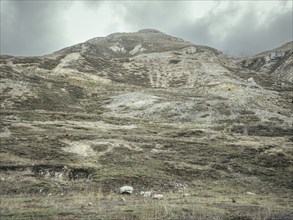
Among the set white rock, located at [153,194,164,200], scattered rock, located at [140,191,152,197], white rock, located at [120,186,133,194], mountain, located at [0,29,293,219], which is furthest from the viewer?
white rock, located at [120,186,133,194]

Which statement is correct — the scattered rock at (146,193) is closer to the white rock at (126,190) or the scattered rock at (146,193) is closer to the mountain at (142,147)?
the white rock at (126,190)

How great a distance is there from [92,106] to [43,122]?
31469 mm

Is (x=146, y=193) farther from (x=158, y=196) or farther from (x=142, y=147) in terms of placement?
(x=142, y=147)

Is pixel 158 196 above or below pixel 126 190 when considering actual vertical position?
below

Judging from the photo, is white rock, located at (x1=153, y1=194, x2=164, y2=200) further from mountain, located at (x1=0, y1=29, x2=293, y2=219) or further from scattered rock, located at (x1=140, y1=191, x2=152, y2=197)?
mountain, located at (x1=0, y1=29, x2=293, y2=219)

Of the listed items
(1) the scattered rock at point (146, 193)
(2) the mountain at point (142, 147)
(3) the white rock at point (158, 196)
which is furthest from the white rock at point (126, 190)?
(3) the white rock at point (158, 196)

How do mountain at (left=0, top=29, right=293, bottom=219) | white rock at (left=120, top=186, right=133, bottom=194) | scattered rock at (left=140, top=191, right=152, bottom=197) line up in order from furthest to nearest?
white rock at (left=120, top=186, right=133, bottom=194) < scattered rock at (left=140, top=191, right=152, bottom=197) < mountain at (left=0, top=29, right=293, bottom=219)

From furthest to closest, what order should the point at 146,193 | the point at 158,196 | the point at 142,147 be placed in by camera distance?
the point at 142,147 → the point at 146,193 → the point at 158,196

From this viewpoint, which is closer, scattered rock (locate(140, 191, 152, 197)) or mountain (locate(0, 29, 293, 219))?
mountain (locate(0, 29, 293, 219))

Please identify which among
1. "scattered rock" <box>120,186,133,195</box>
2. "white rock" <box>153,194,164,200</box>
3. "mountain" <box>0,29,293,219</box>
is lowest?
"white rock" <box>153,194,164,200</box>

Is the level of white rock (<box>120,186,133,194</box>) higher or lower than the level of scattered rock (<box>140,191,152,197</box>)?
higher

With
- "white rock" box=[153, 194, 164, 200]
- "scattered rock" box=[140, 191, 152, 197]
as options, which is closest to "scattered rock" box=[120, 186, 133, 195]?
"scattered rock" box=[140, 191, 152, 197]

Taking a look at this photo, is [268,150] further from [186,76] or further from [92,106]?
[186,76]

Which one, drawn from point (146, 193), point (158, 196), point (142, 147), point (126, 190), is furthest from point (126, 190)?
point (142, 147)
